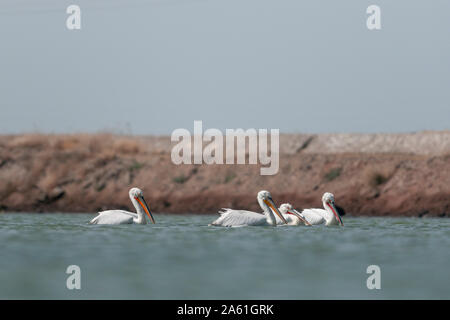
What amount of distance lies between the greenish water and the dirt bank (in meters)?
12.7

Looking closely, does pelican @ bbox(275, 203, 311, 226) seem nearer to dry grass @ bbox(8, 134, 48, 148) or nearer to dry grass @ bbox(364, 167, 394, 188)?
dry grass @ bbox(364, 167, 394, 188)

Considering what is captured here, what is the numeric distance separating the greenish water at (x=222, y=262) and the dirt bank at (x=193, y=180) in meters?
12.7

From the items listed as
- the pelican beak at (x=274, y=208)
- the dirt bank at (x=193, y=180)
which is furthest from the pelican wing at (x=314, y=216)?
the dirt bank at (x=193, y=180)

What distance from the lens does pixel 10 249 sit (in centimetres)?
1769

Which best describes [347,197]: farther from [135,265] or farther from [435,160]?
[135,265]

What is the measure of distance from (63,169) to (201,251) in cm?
2579

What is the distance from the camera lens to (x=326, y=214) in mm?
24750

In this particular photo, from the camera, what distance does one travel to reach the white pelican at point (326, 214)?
79.3 feet

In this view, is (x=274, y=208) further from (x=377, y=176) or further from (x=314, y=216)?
(x=377, y=176)

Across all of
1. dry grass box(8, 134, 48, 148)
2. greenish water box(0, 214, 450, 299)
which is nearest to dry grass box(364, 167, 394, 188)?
greenish water box(0, 214, 450, 299)

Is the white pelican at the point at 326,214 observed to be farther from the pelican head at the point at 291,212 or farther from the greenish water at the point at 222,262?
the greenish water at the point at 222,262

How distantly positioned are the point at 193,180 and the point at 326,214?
16240mm
